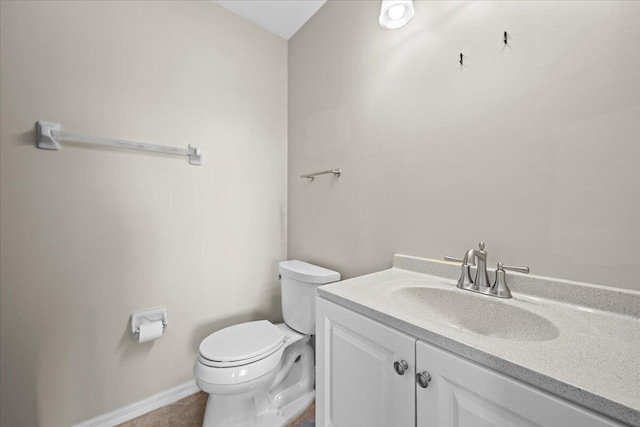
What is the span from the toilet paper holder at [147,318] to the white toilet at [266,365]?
0.33 meters

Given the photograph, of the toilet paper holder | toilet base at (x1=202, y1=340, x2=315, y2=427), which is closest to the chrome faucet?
toilet base at (x1=202, y1=340, x2=315, y2=427)

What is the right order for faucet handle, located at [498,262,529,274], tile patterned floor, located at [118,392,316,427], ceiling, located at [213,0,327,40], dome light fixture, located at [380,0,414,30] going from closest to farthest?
faucet handle, located at [498,262,529,274]
dome light fixture, located at [380,0,414,30]
tile patterned floor, located at [118,392,316,427]
ceiling, located at [213,0,327,40]

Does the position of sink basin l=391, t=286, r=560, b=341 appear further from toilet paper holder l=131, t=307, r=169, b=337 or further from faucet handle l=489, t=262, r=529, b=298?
toilet paper holder l=131, t=307, r=169, b=337

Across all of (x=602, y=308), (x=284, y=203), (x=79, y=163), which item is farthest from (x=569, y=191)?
(x=79, y=163)

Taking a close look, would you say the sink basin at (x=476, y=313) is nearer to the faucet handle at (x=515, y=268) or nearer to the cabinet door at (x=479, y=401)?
the faucet handle at (x=515, y=268)

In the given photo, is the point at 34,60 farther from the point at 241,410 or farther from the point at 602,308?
the point at 602,308

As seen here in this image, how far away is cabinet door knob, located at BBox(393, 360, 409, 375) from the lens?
0.61 metres

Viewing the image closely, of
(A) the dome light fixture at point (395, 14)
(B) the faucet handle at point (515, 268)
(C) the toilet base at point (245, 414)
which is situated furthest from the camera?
(C) the toilet base at point (245, 414)

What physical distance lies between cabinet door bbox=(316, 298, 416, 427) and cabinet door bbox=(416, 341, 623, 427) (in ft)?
0.13

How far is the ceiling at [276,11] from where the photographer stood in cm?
154

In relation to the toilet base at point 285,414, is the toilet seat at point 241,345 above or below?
above

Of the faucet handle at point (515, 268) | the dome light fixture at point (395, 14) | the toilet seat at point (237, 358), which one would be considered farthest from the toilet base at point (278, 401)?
the dome light fixture at point (395, 14)

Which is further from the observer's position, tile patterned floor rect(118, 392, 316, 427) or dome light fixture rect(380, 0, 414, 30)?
tile patterned floor rect(118, 392, 316, 427)

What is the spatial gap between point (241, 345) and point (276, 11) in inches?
80.3
